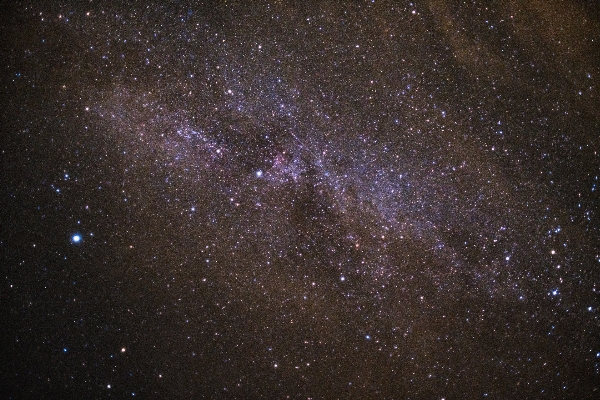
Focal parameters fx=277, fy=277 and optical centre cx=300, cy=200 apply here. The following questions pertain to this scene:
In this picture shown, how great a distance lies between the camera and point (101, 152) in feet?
2.83

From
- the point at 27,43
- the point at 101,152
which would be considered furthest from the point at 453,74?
the point at 27,43

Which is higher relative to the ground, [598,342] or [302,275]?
[302,275]

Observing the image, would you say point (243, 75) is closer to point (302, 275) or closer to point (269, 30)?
point (269, 30)

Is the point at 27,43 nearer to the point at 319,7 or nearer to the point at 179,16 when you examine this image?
the point at 179,16

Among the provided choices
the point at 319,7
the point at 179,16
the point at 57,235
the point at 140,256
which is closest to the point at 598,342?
the point at 319,7

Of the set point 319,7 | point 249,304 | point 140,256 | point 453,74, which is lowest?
point 249,304

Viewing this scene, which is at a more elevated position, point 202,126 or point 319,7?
point 319,7

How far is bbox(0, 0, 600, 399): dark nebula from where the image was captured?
84cm

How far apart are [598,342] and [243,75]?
145 centimetres

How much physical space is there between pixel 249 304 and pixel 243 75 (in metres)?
0.72

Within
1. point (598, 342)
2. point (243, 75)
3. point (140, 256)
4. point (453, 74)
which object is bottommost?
point (598, 342)

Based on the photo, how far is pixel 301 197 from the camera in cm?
86

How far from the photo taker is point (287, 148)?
85 cm

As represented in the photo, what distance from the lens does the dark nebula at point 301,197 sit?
84cm
